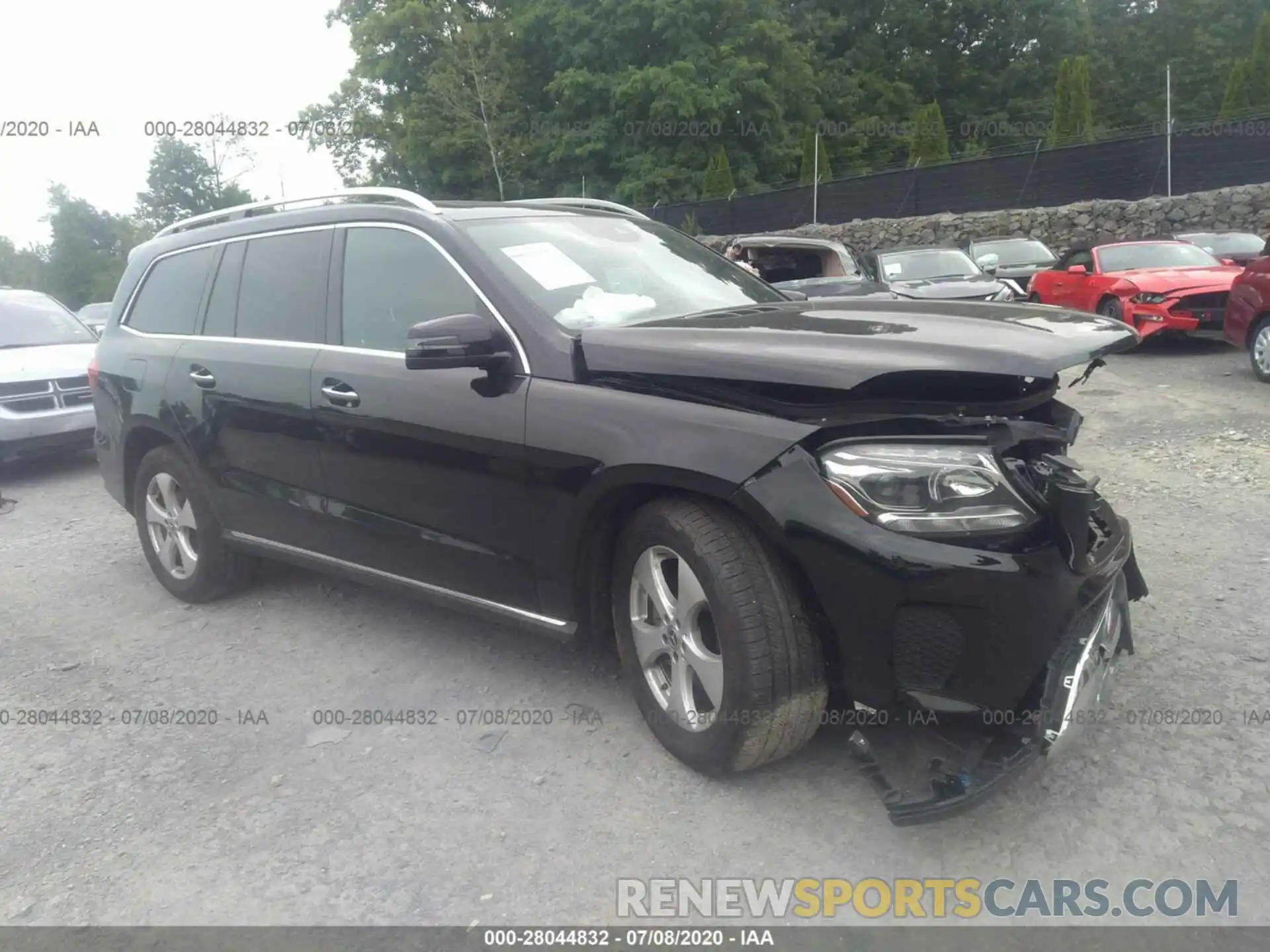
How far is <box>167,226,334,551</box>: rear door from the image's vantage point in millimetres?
4238

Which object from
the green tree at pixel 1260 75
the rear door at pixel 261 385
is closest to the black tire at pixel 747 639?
the rear door at pixel 261 385


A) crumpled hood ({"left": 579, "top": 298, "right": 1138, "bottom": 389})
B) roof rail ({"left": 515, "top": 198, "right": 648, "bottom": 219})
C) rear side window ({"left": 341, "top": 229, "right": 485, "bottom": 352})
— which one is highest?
roof rail ({"left": 515, "top": 198, "right": 648, "bottom": 219})

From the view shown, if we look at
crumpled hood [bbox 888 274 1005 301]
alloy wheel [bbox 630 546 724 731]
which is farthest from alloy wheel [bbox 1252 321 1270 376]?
alloy wheel [bbox 630 546 724 731]

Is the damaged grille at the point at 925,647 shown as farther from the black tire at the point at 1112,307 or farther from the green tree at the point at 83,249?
the green tree at the point at 83,249

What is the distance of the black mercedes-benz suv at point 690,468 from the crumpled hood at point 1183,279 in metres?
8.66

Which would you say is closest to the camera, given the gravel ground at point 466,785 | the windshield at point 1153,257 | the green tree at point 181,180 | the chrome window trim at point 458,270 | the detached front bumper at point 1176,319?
the gravel ground at point 466,785

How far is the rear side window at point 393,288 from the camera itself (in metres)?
3.74

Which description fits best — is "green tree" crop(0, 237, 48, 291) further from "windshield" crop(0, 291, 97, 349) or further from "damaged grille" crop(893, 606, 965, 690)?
"damaged grille" crop(893, 606, 965, 690)

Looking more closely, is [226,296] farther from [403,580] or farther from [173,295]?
[403,580]

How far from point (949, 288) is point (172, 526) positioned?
30.9 feet

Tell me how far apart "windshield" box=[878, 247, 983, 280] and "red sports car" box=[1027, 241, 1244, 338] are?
3.80 ft

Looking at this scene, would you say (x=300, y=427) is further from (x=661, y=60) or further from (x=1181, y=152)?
(x=661, y=60)

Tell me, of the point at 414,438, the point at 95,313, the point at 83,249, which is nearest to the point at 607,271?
the point at 414,438

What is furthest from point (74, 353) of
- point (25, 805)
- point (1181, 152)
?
point (1181, 152)
